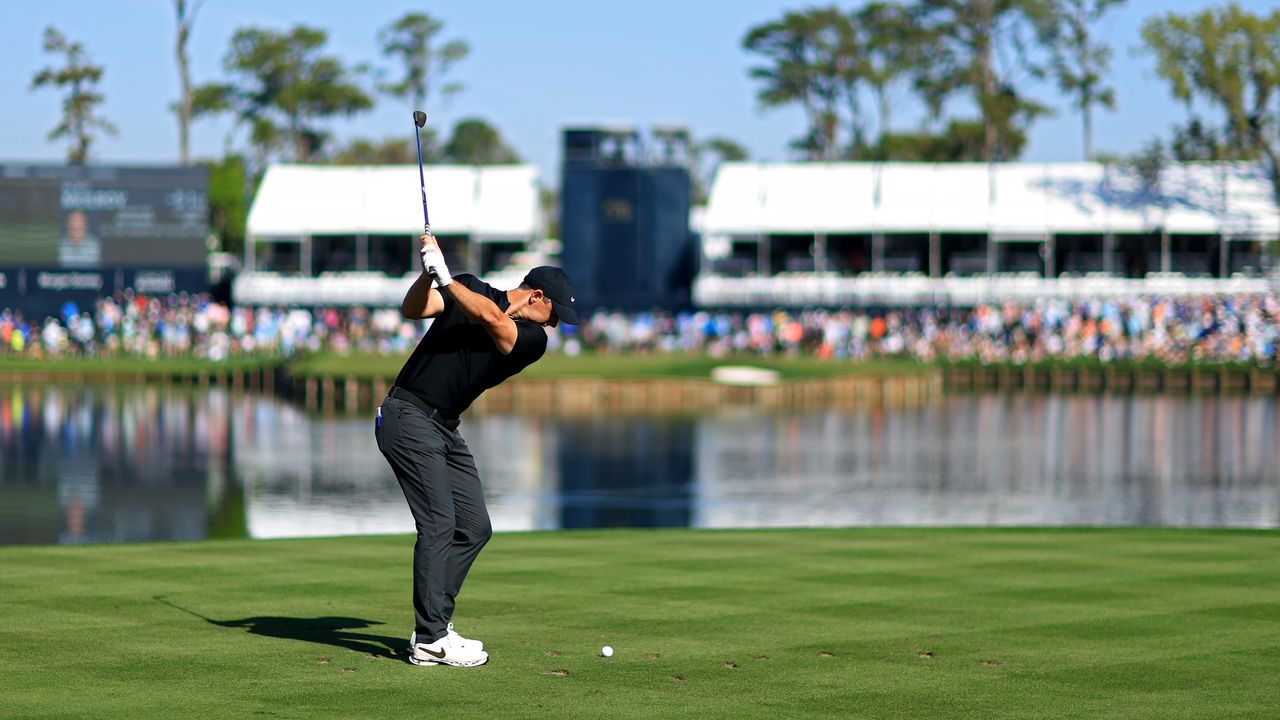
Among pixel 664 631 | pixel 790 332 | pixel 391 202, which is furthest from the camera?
pixel 391 202

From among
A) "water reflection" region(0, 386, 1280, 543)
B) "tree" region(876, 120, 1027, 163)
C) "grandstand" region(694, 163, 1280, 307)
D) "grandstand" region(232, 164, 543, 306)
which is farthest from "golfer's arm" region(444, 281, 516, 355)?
"tree" region(876, 120, 1027, 163)

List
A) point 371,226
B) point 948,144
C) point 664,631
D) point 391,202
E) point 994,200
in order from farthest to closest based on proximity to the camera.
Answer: point 948,144 → point 391,202 → point 371,226 → point 994,200 → point 664,631

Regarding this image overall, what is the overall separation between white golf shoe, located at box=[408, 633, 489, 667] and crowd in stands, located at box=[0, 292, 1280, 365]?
4569cm

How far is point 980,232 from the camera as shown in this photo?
64062 millimetres

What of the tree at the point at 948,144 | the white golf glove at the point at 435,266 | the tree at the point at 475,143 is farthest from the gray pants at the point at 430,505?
the tree at the point at 475,143

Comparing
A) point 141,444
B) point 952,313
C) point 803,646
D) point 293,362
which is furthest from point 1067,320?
point 803,646

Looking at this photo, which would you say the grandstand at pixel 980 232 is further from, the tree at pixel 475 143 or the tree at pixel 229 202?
the tree at pixel 475 143

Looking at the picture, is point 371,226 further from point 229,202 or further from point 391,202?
point 229,202

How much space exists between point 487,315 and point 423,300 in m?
0.34

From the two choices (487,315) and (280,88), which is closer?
(487,315)

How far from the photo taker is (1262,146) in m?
67.8

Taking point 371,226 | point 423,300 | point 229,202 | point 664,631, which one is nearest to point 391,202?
point 371,226

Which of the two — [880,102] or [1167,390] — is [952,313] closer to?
[1167,390]

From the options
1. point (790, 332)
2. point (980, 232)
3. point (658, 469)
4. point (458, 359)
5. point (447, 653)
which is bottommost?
point (658, 469)
